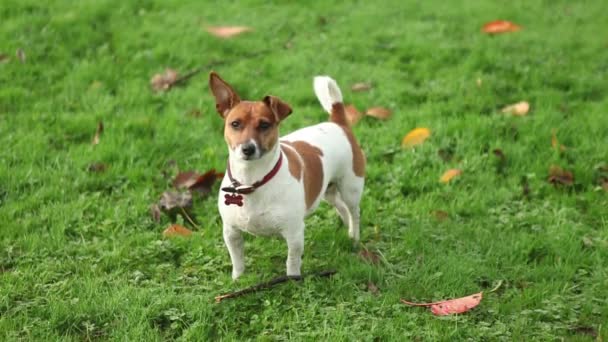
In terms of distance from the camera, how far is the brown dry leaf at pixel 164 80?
7113mm

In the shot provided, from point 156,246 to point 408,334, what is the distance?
1.74 metres

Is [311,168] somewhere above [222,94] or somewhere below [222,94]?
Result: below

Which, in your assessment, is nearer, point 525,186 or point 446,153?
point 525,186

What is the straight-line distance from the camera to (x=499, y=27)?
8.46 m

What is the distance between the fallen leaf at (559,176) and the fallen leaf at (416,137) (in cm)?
105

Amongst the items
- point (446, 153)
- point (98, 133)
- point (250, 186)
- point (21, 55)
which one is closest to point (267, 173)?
point (250, 186)

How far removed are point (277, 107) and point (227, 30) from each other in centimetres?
430

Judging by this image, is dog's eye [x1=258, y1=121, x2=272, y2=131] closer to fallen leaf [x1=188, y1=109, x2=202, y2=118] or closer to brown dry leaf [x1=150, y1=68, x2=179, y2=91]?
fallen leaf [x1=188, y1=109, x2=202, y2=118]

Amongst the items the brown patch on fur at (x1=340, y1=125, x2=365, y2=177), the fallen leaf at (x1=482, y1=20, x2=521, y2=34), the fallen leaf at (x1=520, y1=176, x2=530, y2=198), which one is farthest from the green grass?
the brown patch on fur at (x1=340, y1=125, x2=365, y2=177)

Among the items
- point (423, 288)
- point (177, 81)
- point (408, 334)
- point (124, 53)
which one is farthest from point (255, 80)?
point (408, 334)

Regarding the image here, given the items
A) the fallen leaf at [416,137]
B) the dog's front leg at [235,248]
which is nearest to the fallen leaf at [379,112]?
the fallen leaf at [416,137]

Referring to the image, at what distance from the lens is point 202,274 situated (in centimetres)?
462

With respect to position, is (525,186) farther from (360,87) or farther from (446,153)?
(360,87)

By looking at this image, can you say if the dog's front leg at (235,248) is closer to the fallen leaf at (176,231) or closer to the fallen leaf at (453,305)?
the fallen leaf at (176,231)
